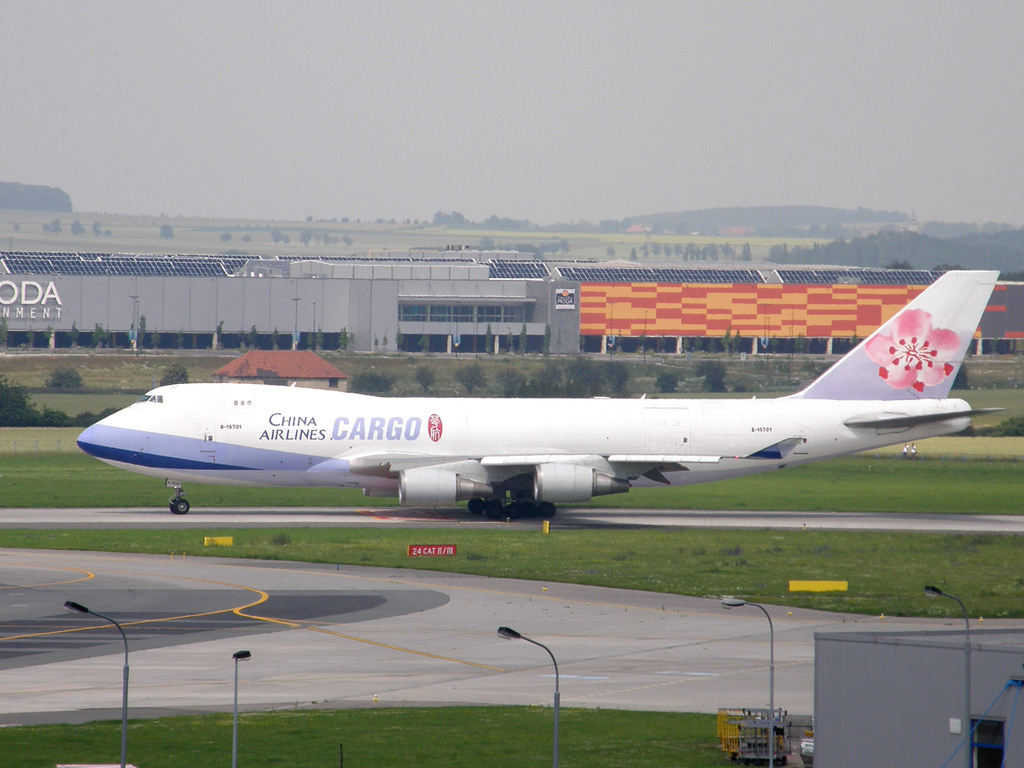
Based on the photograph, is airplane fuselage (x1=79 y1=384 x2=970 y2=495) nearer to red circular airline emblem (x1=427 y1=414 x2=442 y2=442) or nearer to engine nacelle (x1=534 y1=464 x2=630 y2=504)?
red circular airline emblem (x1=427 y1=414 x2=442 y2=442)

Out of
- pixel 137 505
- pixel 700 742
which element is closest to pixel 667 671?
pixel 700 742

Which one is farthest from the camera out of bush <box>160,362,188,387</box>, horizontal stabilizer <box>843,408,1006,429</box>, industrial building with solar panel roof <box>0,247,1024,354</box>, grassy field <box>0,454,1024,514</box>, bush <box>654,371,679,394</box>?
industrial building with solar panel roof <box>0,247,1024,354</box>

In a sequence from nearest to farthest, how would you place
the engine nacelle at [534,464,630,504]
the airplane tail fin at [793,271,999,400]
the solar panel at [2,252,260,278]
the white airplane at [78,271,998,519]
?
1. the engine nacelle at [534,464,630,504]
2. the white airplane at [78,271,998,519]
3. the airplane tail fin at [793,271,999,400]
4. the solar panel at [2,252,260,278]

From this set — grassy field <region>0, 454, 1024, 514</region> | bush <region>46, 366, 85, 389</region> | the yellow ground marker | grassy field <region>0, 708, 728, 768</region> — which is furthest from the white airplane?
bush <region>46, 366, 85, 389</region>

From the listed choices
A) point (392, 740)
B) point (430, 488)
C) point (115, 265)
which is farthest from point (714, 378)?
point (392, 740)

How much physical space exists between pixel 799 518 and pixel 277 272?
144m

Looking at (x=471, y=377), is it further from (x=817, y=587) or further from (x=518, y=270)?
(x=817, y=587)

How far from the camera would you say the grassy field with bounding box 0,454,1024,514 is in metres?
66.2

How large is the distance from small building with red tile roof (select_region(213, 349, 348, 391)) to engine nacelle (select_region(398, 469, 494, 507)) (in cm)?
6378

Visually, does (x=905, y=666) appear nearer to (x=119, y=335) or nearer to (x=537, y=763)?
(x=537, y=763)

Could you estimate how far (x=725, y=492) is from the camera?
244 feet

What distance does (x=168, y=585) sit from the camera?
1660 inches

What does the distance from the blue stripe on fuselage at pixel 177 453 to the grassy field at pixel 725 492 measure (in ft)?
19.1

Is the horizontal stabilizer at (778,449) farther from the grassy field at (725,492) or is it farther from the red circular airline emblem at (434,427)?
the red circular airline emblem at (434,427)
